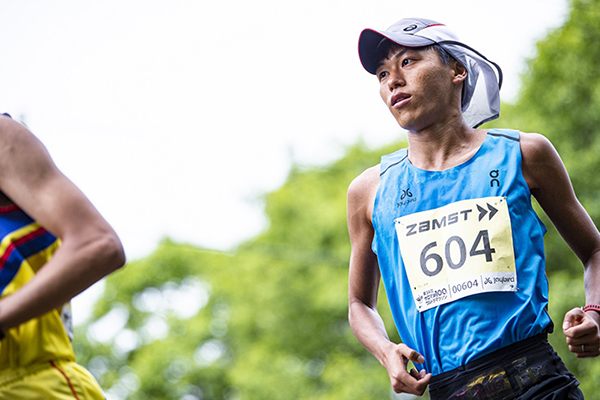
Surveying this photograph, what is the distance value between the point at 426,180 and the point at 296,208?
26.7 m

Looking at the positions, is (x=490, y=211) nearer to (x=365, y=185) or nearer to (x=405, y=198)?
(x=405, y=198)

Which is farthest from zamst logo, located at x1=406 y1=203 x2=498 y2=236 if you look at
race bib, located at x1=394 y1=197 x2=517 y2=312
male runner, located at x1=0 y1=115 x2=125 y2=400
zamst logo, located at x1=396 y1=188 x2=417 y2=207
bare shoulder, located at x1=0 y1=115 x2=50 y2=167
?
bare shoulder, located at x1=0 y1=115 x2=50 y2=167

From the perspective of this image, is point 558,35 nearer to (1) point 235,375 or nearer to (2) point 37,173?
(1) point 235,375

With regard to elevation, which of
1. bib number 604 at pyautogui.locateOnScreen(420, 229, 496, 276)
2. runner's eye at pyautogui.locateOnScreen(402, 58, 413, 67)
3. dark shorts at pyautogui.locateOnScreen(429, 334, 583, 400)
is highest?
runner's eye at pyautogui.locateOnScreen(402, 58, 413, 67)

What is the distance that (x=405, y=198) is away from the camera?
140 inches

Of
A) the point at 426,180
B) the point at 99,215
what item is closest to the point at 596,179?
the point at 426,180

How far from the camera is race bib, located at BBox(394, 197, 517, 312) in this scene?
325 cm

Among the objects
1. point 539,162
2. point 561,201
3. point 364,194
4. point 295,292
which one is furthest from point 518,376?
point 295,292

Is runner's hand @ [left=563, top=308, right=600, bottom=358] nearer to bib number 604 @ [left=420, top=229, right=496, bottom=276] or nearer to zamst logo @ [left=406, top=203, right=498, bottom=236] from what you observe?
bib number 604 @ [left=420, top=229, right=496, bottom=276]

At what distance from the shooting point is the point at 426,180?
3.54 metres

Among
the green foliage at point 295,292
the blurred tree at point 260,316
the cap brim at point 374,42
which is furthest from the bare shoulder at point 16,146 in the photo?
the blurred tree at point 260,316

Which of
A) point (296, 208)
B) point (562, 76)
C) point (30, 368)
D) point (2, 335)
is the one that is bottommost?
point (296, 208)

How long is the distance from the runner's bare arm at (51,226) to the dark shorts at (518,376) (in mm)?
1485

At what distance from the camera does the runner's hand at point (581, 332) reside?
294 centimetres
